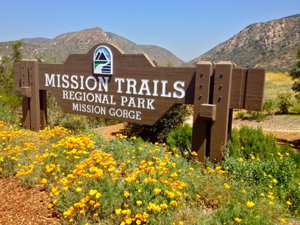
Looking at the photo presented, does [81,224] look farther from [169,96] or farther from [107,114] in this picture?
[107,114]

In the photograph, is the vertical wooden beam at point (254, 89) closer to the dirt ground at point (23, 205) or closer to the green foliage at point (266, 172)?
the green foliage at point (266, 172)

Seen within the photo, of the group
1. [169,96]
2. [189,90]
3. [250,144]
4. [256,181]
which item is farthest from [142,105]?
[256,181]

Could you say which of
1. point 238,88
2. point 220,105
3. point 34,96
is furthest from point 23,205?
point 34,96

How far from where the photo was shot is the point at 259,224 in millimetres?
2715

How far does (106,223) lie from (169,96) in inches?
120

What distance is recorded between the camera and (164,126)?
328 inches

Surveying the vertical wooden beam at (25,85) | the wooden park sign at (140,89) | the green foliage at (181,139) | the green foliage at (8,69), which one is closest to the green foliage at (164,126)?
the green foliage at (181,139)

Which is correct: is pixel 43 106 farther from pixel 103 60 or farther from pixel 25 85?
pixel 103 60

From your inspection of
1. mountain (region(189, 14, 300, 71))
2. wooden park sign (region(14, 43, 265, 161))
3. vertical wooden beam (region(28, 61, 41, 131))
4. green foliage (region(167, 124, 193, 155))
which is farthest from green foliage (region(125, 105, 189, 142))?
mountain (region(189, 14, 300, 71))

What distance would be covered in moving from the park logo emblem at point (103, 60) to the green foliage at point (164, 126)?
8.06 ft

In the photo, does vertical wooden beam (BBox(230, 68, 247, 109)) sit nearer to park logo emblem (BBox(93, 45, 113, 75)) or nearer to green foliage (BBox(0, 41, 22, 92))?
park logo emblem (BBox(93, 45, 113, 75))

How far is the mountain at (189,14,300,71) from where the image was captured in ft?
209

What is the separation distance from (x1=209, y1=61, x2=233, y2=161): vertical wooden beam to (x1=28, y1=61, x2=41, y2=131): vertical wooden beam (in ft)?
15.5

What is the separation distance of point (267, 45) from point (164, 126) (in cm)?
8275
